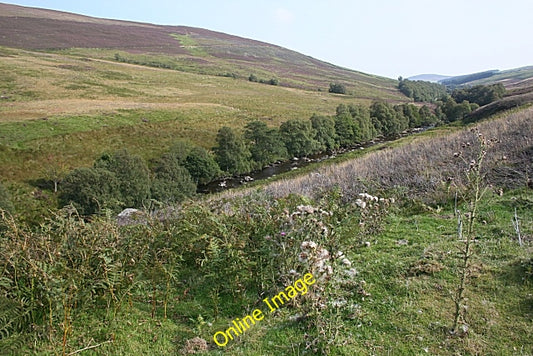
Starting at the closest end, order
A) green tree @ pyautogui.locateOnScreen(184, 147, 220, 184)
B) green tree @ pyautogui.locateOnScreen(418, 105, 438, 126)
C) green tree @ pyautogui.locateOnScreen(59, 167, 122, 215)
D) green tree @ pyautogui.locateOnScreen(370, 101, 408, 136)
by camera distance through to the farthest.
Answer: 1. green tree @ pyautogui.locateOnScreen(59, 167, 122, 215)
2. green tree @ pyautogui.locateOnScreen(184, 147, 220, 184)
3. green tree @ pyautogui.locateOnScreen(370, 101, 408, 136)
4. green tree @ pyautogui.locateOnScreen(418, 105, 438, 126)

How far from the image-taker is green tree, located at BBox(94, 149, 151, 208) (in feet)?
109

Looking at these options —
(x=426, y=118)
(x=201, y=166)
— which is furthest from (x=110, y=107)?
(x=426, y=118)

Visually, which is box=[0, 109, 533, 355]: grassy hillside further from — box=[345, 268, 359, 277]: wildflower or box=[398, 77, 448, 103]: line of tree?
box=[398, 77, 448, 103]: line of tree

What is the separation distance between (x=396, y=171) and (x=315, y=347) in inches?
417

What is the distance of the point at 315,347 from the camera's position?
11.9 ft

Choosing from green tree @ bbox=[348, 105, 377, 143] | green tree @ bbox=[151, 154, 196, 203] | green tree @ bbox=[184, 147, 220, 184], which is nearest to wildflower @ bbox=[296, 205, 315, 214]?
green tree @ bbox=[151, 154, 196, 203]

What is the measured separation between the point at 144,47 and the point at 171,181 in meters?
119

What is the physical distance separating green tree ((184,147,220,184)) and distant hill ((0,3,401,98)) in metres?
79.2

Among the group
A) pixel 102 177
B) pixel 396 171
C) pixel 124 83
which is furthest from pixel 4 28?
pixel 396 171

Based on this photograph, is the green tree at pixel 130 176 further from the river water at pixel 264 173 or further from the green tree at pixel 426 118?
the green tree at pixel 426 118

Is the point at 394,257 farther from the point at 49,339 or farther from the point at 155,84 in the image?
the point at 155,84

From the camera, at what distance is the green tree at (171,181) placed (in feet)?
118

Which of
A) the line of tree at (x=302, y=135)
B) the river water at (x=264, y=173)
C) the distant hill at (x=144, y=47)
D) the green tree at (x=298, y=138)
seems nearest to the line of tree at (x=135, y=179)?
the river water at (x=264, y=173)

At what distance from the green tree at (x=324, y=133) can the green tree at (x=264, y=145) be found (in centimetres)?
903
